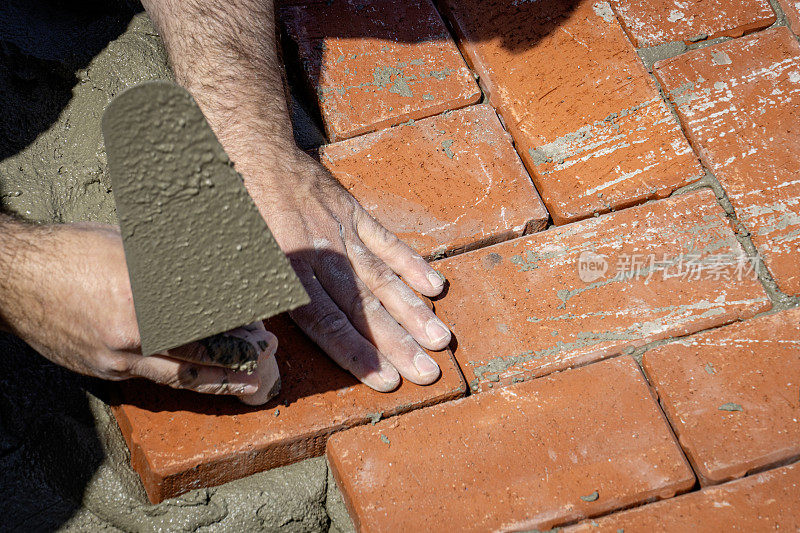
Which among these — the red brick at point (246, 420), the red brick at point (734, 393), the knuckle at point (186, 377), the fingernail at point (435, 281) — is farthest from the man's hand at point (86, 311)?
the red brick at point (734, 393)

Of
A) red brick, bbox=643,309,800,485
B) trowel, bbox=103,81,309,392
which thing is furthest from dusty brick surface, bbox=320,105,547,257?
trowel, bbox=103,81,309,392

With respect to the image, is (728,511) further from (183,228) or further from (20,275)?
(20,275)

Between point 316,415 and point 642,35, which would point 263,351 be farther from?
point 642,35

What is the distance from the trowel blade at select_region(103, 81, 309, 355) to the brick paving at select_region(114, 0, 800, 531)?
0.51 meters

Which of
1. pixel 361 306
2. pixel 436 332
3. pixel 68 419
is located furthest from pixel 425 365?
pixel 68 419

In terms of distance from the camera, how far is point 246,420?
1.48 m

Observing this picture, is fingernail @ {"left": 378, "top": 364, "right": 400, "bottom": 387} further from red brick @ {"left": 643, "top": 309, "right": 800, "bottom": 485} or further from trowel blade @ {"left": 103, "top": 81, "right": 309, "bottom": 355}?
red brick @ {"left": 643, "top": 309, "right": 800, "bottom": 485}

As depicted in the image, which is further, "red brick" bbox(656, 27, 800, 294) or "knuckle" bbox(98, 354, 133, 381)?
"red brick" bbox(656, 27, 800, 294)

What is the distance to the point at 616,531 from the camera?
1382 millimetres

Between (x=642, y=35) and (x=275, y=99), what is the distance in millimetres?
1238

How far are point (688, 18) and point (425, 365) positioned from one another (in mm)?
1531

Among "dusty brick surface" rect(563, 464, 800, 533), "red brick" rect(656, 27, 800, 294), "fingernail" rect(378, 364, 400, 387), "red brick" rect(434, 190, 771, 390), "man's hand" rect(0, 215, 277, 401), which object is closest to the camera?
"man's hand" rect(0, 215, 277, 401)

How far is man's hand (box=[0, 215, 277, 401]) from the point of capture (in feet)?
3.99

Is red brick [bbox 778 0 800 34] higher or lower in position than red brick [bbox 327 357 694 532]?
higher
